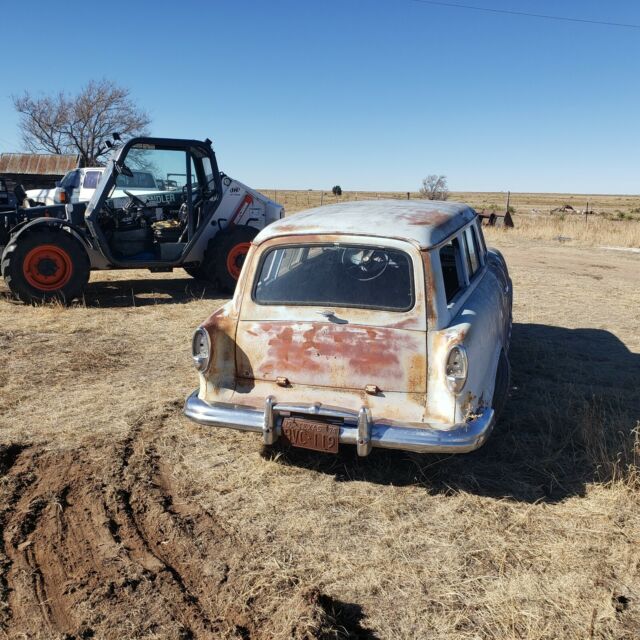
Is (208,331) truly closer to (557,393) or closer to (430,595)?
(430,595)

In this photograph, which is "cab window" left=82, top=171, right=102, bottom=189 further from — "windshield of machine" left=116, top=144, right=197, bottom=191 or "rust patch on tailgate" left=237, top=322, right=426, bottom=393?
"rust patch on tailgate" left=237, top=322, right=426, bottom=393

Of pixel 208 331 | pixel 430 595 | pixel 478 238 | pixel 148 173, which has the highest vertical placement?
pixel 148 173

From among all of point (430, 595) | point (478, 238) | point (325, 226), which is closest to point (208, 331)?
point (325, 226)

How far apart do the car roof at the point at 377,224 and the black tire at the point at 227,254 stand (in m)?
4.85

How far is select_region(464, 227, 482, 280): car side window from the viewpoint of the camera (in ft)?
16.3

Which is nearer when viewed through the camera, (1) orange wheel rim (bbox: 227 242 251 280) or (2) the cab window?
(1) orange wheel rim (bbox: 227 242 251 280)

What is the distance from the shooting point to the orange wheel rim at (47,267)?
27.3ft

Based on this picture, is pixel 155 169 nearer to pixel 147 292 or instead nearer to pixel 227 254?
pixel 227 254

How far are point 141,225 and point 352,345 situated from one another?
250 inches

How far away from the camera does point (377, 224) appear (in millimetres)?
4012

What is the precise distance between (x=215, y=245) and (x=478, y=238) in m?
4.76

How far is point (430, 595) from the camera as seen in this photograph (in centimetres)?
277

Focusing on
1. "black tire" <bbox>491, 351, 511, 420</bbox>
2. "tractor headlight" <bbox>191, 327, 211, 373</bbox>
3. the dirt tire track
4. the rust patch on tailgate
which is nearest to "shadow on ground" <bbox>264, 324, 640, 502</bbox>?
"black tire" <bbox>491, 351, 511, 420</bbox>

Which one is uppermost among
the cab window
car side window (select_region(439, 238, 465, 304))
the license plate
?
the cab window
